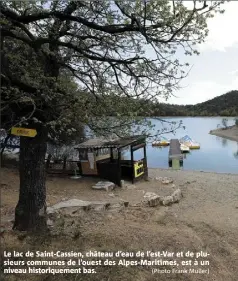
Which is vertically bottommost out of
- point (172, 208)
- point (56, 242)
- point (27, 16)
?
point (172, 208)

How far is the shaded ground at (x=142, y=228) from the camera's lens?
4.86 m

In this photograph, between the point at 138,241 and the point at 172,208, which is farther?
the point at 172,208

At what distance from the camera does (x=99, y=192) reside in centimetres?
1242

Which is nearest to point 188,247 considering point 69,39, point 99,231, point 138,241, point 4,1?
point 138,241

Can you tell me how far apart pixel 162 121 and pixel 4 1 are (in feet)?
9.67

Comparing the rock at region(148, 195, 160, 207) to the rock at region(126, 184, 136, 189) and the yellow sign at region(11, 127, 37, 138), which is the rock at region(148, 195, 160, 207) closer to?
the rock at region(126, 184, 136, 189)

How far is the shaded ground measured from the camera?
4859 mm

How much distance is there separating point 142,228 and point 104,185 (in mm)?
6030

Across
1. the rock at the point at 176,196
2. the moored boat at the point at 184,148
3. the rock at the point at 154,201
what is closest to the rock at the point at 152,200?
the rock at the point at 154,201

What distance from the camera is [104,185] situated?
42.7ft

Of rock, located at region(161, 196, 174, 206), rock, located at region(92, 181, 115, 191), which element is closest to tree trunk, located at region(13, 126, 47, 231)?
rock, located at region(161, 196, 174, 206)

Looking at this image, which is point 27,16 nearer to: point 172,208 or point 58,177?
point 172,208

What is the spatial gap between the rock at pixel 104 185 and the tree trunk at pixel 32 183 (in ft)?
23.2

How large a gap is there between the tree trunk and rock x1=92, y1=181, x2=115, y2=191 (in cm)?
706
